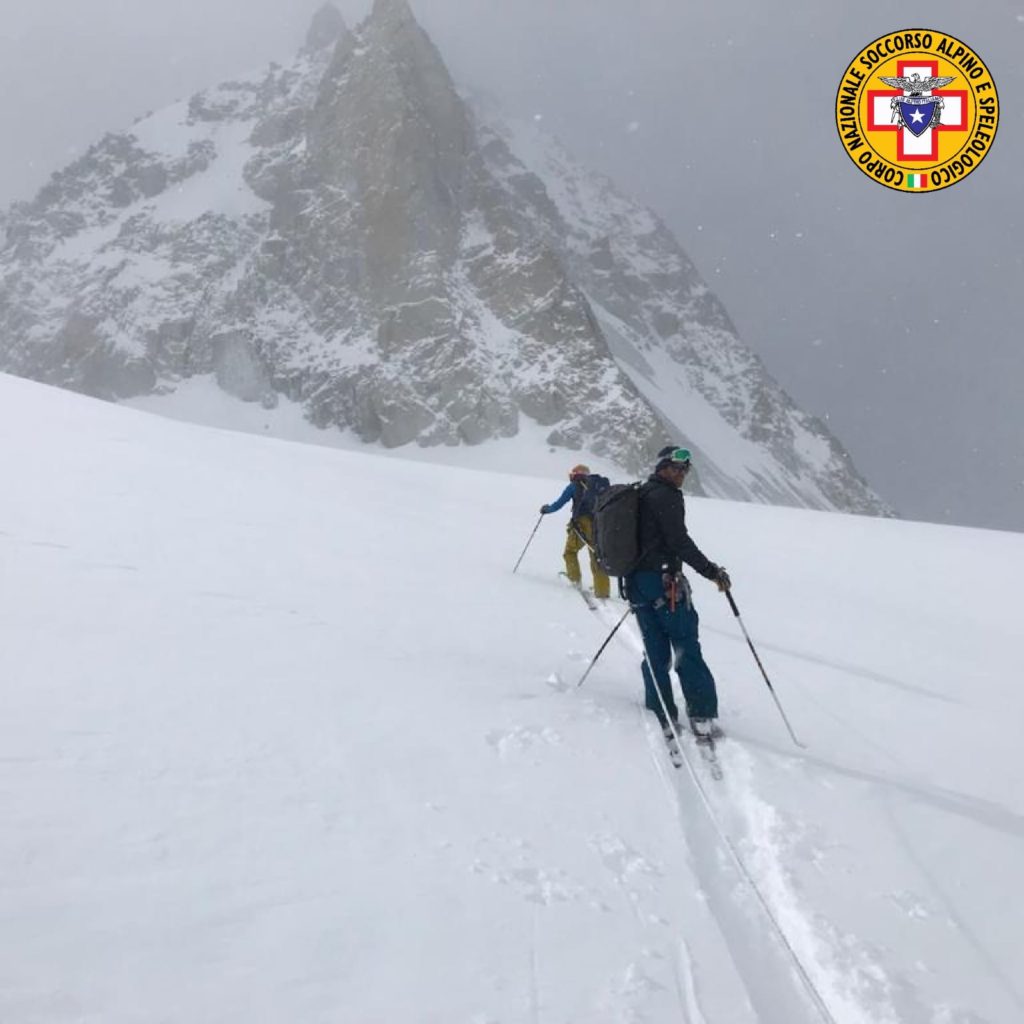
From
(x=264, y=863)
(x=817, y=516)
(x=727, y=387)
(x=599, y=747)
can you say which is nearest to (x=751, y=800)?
(x=599, y=747)

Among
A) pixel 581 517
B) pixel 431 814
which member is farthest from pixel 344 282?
pixel 431 814

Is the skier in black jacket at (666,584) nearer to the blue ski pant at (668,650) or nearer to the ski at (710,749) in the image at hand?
the blue ski pant at (668,650)

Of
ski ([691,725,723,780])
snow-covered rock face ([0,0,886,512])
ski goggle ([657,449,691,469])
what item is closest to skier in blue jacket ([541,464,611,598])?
ski goggle ([657,449,691,469])

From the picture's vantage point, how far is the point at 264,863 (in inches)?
120

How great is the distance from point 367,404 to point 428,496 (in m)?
106

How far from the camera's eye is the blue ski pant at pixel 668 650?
18.1 feet

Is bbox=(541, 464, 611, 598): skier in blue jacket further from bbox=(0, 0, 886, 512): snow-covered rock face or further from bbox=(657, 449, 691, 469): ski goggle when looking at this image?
bbox=(0, 0, 886, 512): snow-covered rock face

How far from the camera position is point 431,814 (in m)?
3.70

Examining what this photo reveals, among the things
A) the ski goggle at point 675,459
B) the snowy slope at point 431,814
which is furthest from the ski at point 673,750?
the ski goggle at point 675,459

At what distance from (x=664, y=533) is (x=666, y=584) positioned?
1.26ft

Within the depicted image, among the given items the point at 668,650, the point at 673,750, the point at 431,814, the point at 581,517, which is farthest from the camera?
the point at 581,517

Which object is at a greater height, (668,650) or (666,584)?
(666,584)

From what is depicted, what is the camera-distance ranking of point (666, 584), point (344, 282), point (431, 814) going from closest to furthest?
point (431, 814), point (666, 584), point (344, 282)

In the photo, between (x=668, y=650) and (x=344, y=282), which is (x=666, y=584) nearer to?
(x=668, y=650)
